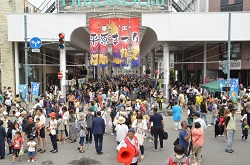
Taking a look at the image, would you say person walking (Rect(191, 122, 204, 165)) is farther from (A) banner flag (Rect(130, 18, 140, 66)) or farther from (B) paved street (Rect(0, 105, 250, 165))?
(A) banner flag (Rect(130, 18, 140, 66))

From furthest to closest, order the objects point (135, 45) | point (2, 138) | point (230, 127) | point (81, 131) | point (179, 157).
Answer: point (135, 45)
point (81, 131)
point (230, 127)
point (2, 138)
point (179, 157)

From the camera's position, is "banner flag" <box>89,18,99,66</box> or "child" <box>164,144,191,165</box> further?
"banner flag" <box>89,18,99,66</box>

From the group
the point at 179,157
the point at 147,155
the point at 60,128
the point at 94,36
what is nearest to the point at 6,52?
the point at 94,36

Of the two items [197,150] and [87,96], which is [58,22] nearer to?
[87,96]

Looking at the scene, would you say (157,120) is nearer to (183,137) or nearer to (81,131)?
(183,137)

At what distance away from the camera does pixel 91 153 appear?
31.3 feet

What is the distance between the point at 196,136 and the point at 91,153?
4095mm

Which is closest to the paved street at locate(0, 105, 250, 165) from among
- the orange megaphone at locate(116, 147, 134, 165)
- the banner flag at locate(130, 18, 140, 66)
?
the orange megaphone at locate(116, 147, 134, 165)

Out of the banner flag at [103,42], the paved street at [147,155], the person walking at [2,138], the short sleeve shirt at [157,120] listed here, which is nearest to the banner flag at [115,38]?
the banner flag at [103,42]

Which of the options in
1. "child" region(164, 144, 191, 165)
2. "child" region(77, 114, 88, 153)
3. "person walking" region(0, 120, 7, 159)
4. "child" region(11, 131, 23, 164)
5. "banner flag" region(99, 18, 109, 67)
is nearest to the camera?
"child" region(164, 144, 191, 165)

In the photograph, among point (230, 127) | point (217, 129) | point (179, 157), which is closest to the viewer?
point (179, 157)

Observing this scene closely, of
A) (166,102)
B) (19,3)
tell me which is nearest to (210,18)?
(166,102)

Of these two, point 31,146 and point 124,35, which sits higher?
point 124,35

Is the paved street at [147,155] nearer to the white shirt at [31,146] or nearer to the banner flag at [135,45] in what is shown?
the white shirt at [31,146]
